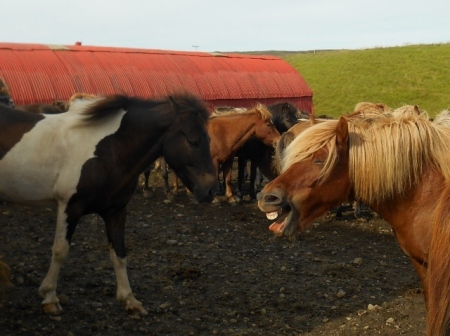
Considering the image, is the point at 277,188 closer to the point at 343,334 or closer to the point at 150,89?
the point at 343,334

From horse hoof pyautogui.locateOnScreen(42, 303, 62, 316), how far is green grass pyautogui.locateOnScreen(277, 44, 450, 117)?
3137 cm

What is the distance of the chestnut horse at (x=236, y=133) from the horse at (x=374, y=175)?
827 cm

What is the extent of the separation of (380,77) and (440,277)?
1682 inches

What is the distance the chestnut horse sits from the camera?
12250 mm

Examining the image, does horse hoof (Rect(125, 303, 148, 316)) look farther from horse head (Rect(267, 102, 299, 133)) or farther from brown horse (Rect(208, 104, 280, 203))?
horse head (Rect(267, 102, 299, 133))

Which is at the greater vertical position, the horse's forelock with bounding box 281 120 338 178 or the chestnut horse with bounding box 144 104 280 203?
the horse's forelock with bounding box 281 120 338 178

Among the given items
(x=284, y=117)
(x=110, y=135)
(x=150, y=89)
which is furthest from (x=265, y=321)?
(x=150, y=89)

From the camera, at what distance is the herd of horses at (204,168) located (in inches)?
146

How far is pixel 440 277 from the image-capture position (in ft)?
9.69

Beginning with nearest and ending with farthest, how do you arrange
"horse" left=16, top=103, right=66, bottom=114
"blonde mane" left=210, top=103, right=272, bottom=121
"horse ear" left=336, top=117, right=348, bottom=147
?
"horse ear" left=336, top=117, right=348, bottom=147 < "horse" left=16, top=103, right=66, bottom=114 < "blonde mane" left=210, top=103, right=272, bottom=121

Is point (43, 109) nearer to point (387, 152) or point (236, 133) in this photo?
point (236, 133)

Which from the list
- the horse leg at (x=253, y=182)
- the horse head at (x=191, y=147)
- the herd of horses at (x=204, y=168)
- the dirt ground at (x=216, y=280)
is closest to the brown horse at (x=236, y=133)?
the horse leg at (x=253, y=182)

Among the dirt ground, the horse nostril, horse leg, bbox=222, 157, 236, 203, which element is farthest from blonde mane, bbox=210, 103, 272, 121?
the horse nostril

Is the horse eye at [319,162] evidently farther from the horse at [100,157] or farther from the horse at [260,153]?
the horse at [260,153]
